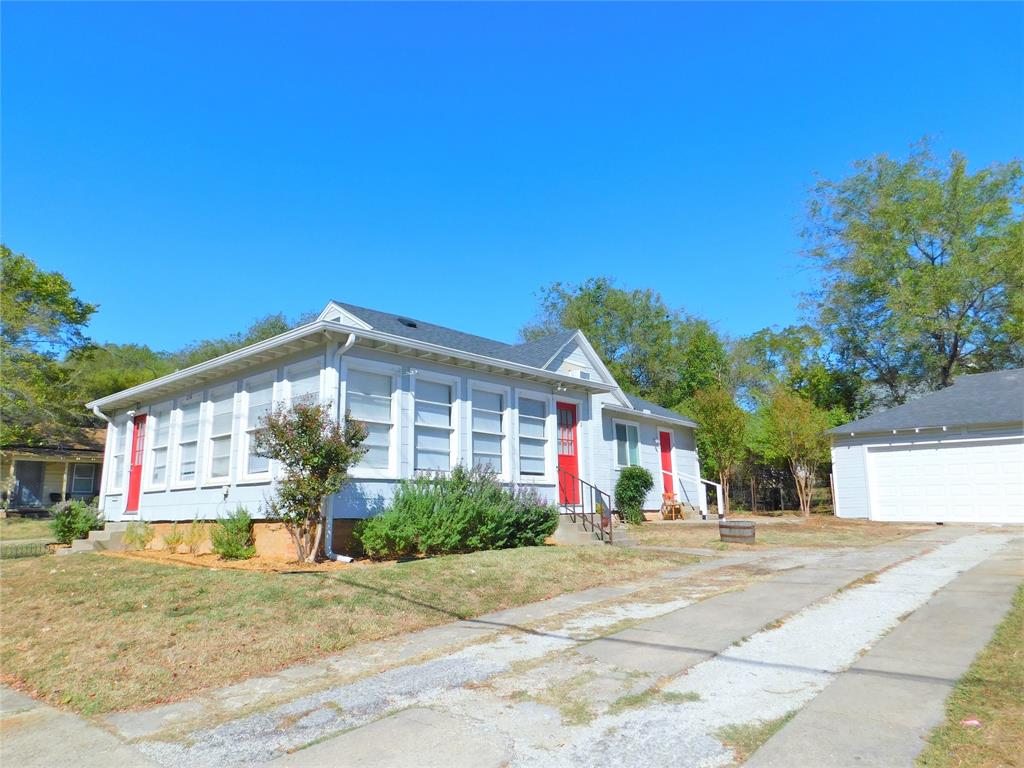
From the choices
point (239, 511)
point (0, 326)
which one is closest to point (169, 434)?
point (239, 511)

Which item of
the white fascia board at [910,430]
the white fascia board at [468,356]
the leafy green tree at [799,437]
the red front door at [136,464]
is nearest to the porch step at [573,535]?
the white fascia board at [468,356]

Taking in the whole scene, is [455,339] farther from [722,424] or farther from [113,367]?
[113,367]

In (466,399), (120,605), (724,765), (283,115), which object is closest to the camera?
(724,765)

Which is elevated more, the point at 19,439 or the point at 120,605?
the point at 19,439

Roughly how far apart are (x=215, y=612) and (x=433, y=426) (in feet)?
18.8

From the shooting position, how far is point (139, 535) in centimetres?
1321

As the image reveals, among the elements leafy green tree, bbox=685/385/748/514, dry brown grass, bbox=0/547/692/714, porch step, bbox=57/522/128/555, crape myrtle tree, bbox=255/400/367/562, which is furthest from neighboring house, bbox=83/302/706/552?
leafy green tree, bbox=685/385/748/514

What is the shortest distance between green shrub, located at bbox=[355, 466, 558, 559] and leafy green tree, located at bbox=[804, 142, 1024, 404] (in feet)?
80.8

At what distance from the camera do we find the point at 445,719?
155 inches

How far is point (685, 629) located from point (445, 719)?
289cm

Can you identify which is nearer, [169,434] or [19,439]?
[169,434]

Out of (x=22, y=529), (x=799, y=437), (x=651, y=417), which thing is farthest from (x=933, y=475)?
(x=22, y=529)

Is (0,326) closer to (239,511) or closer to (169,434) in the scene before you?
(169,434)

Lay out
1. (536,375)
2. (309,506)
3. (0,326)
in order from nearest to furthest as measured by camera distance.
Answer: (309,506) → (536,375) → (0,326)
